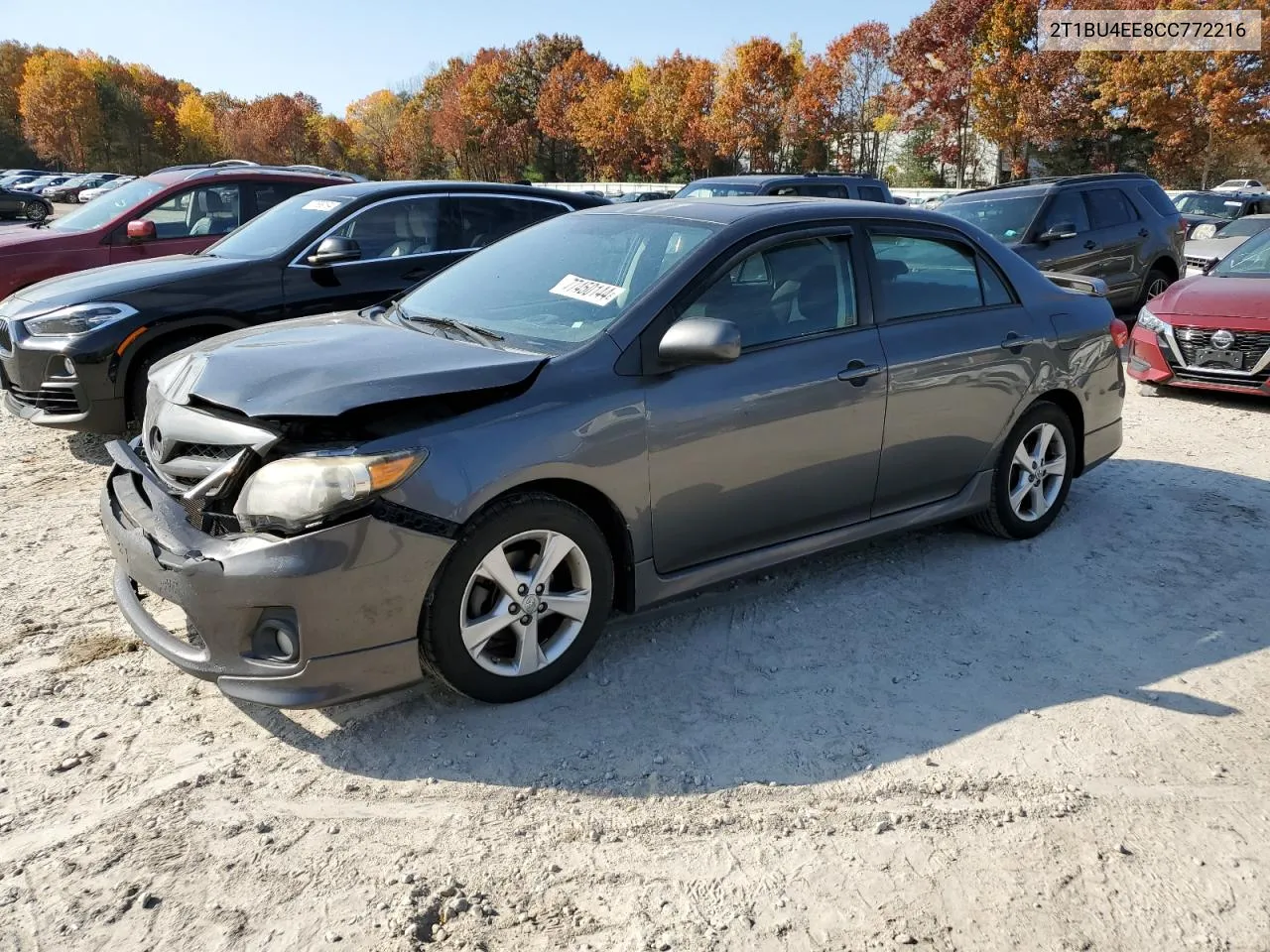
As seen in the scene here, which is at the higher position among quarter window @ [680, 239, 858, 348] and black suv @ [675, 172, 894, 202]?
black suv @ [675, 172, 894, 202]

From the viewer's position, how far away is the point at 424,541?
9.87ft

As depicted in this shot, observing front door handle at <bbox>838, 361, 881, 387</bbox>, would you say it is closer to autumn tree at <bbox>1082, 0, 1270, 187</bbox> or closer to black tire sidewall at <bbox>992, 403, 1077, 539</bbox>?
black tire sidewall at <bbox>992, 403, 1077, 539</bbox>

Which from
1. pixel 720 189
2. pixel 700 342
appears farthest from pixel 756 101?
pixel 700 342

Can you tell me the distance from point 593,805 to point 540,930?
0.53 meters

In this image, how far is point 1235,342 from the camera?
25.6 feet

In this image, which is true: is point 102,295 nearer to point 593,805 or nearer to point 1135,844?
point 593,805

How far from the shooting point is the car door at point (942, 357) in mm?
4301

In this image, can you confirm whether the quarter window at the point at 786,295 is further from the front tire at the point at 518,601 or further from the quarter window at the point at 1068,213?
the quarter window at the point at 1068,213

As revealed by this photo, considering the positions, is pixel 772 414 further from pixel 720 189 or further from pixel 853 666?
pixel 720 189

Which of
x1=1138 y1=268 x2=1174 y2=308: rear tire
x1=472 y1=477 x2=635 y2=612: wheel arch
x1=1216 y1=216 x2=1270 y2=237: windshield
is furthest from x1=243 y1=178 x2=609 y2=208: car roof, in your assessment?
x1=1216 y1=216 x2=1270 y2=237: windshield

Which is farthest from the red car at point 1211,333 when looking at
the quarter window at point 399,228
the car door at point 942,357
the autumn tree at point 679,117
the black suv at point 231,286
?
the autumn tree at point 679,117

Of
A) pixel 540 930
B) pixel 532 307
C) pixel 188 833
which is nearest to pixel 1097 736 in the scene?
pixel 540 930

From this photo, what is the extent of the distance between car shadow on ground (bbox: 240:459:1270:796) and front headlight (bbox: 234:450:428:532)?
80cm

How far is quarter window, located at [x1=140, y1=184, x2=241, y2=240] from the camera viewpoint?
8688 mm
